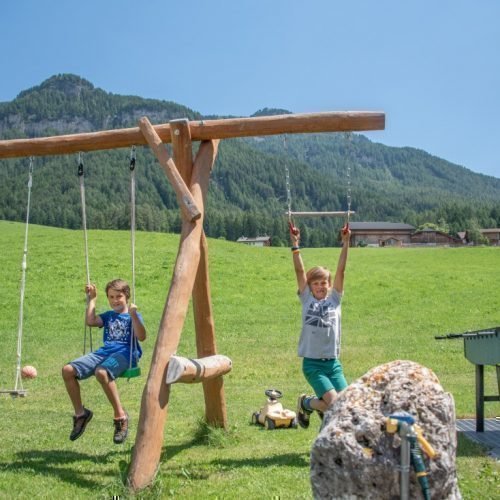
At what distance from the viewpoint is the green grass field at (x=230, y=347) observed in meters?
6.29

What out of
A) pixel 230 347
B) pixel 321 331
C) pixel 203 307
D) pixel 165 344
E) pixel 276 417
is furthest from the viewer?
pixel 230 347

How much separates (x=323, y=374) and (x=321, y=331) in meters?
0.43

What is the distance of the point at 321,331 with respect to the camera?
6.77m

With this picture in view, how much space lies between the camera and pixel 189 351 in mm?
18125

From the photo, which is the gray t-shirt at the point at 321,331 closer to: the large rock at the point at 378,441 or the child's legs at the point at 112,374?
the child's legs at the point at 112,374

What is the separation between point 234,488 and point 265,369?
10156 millimetres

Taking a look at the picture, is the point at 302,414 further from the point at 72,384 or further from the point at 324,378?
the point at 72,384

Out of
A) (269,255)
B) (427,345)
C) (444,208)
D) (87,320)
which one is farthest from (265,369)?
(444,208)

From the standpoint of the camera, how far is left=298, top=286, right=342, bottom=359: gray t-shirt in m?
6.77

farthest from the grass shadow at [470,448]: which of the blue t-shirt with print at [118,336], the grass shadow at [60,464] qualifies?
the grass shadow at [60,464]

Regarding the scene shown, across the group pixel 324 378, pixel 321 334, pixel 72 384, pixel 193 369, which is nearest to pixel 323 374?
pixel 324 378

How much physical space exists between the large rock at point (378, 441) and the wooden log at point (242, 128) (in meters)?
3.39

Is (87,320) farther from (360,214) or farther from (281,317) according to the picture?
(360,214)

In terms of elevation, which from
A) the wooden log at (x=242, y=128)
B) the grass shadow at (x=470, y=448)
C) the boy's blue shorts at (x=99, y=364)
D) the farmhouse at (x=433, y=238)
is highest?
the farmhouse at (x=433, y=238)
